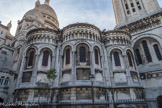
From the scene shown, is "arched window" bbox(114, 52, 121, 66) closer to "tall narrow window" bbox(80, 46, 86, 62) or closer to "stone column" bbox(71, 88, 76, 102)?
"tall narrow window" bbox(80, 46, 86, 62)

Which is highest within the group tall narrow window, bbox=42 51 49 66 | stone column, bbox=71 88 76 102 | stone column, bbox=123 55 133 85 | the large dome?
the large dome

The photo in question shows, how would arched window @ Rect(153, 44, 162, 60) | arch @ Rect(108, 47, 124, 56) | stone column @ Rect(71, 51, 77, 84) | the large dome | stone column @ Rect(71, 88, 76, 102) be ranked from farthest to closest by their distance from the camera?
the large dome → arched window @ Rect(153, 44, 162, 60) → arch @ Rect(108, 47, 124, 56) → stone column @ Rect(71, 51, 77, 84) → stone column @ Rect(71, 88, 76, 102)

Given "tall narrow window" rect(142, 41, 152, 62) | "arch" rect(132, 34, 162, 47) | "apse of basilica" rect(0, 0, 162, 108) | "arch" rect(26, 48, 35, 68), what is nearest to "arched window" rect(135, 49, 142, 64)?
"apse of basilica" rect(0, 0, 162, 108)

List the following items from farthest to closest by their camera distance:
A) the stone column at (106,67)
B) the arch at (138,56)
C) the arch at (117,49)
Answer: the arch at (138,56) → the arch at (117,49) → the stone column at (106,67)

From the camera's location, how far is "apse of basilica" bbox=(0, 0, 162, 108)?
16.0 meters

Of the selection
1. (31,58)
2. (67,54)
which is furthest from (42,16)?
(67,54)

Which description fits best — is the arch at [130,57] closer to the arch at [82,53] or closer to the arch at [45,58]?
the arch at [82,53]

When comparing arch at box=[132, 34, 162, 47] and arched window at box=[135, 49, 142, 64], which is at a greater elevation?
arch at box=[132, 34, 162, 47]

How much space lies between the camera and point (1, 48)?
26.9 metres

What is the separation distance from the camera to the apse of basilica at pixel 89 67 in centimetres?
1603

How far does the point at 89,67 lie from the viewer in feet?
55.3

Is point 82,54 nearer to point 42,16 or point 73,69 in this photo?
point 73,69

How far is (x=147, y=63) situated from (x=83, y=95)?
54.1 ft

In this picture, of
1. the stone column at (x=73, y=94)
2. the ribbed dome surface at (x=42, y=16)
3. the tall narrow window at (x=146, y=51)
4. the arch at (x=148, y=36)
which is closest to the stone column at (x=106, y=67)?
the stone column at (x=73, y=94)
